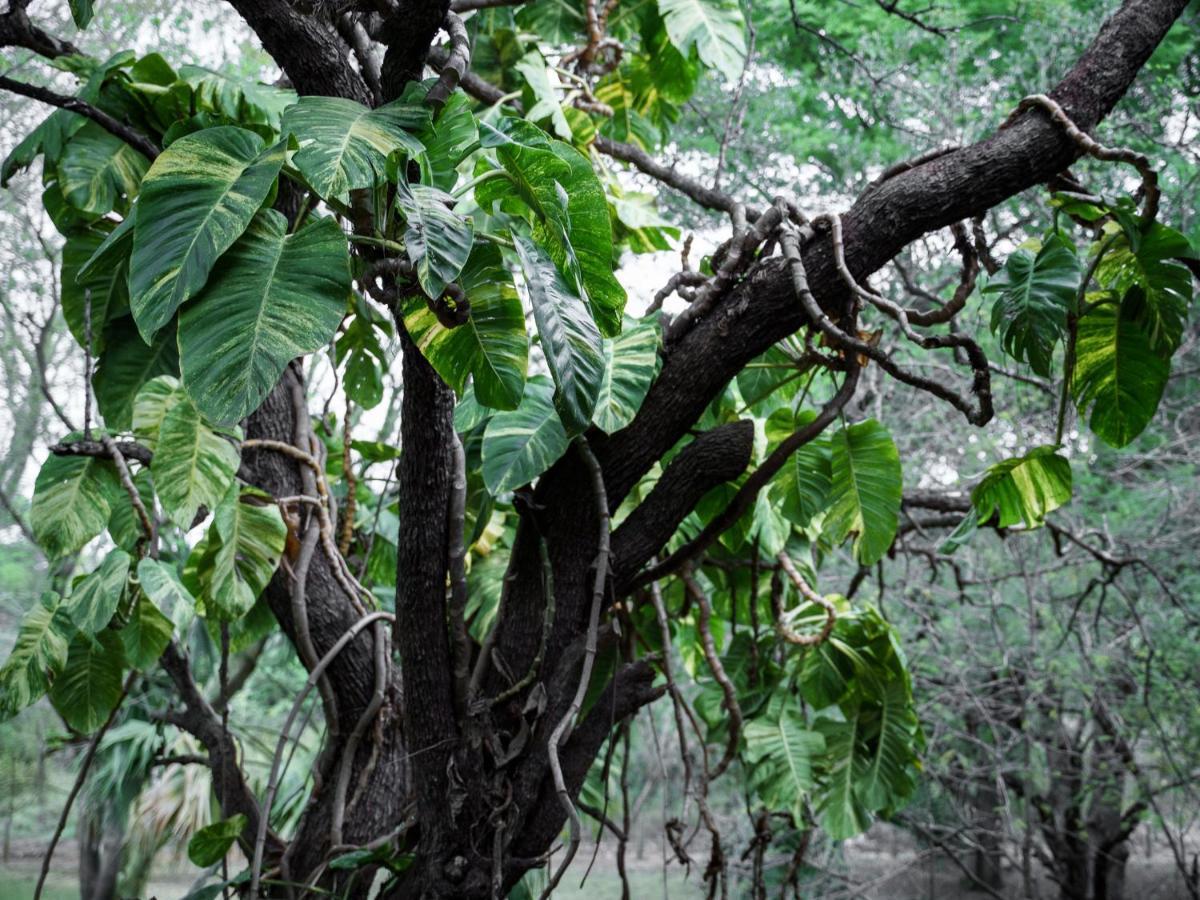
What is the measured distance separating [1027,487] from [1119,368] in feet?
0.88

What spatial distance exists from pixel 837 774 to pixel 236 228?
1875 mm

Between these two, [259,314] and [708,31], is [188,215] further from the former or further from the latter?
[708,31]

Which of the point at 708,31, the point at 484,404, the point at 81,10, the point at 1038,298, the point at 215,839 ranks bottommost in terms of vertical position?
the point at 215,839

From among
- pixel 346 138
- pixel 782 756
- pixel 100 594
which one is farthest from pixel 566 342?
pixel 782 756

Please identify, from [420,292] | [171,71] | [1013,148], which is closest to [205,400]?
[420,292]

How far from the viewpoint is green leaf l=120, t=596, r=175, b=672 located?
1.74 metres

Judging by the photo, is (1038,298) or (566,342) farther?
(1038,298)

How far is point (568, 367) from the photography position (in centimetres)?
105

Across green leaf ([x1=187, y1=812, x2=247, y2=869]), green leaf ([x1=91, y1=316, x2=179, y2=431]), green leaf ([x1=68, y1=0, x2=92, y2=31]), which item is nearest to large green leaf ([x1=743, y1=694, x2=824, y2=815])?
green leaf ([x1=187, y1=812, x2=247, y2=869])

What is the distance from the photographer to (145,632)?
1.75 metres

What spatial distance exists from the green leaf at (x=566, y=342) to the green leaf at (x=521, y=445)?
37cm

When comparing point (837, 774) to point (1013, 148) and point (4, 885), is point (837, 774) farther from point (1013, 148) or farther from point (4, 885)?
point (4, 885)

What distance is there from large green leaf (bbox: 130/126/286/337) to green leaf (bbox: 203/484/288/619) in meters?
0.74

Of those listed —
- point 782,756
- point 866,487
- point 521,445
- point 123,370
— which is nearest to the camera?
point 521,445
